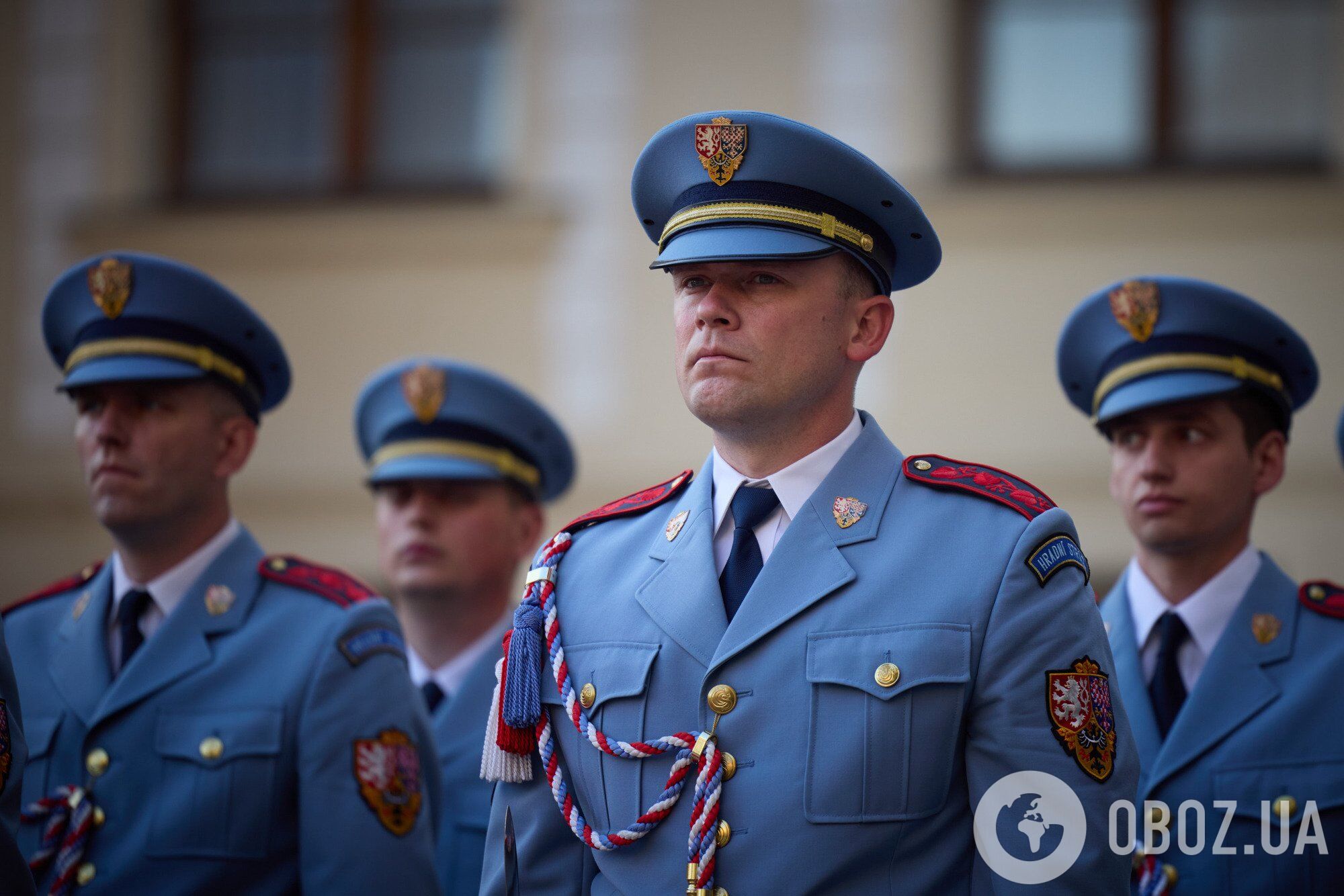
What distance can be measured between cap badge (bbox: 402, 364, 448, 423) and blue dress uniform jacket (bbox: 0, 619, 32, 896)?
1917 millimetres

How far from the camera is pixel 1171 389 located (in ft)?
11.6

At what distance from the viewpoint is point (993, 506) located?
2.52 metres

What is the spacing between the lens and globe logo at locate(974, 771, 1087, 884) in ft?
7.44

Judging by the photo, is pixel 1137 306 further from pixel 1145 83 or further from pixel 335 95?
pixel 335 95

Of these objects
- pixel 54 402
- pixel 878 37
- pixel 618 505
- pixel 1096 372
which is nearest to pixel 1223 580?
pixel 1096 372

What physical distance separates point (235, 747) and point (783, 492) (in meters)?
1.32

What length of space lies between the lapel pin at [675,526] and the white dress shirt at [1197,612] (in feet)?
4.36

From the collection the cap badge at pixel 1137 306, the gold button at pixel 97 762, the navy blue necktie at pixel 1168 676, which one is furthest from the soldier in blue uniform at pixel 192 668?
the cap badge at pixel 1137 306

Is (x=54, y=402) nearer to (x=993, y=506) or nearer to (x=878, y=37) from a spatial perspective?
(x=878, y=37)

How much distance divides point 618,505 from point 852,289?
62 cm

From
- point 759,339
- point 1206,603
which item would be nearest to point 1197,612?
point 1206,603

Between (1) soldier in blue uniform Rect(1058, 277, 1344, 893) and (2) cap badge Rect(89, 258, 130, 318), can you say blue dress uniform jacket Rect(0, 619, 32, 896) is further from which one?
(1) soldier in blue uniform Rect(1058, 277, 1344, 893)

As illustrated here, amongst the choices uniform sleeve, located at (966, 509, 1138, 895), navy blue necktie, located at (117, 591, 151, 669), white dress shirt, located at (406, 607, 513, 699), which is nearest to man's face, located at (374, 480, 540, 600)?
white dress shirt, located at (406, 607, 513, 699)

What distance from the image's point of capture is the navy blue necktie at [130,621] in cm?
338
